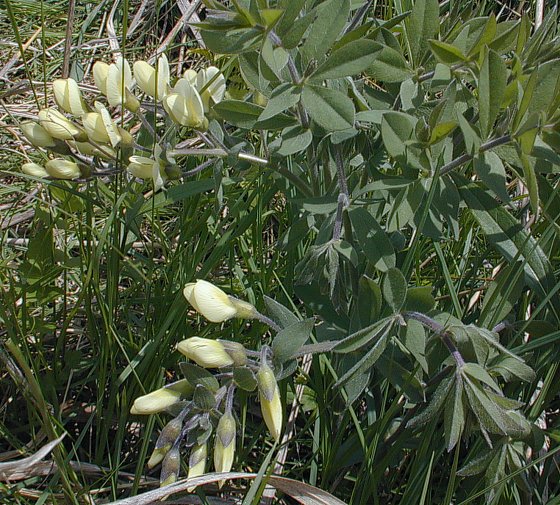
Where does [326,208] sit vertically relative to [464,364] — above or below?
above

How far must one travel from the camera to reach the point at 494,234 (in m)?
1.22

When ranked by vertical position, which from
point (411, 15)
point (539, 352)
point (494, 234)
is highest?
point (411, 15)

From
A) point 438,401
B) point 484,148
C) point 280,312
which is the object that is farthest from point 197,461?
point 484,148

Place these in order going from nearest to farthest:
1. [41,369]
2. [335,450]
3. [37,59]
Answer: [335,450] < [41,369] < [37,59]

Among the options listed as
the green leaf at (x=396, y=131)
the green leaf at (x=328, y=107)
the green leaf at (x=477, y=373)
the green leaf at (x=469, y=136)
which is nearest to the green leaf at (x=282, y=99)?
the green leaf at (x=328, y=107)

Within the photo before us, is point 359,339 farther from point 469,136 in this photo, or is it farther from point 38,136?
point 38,136

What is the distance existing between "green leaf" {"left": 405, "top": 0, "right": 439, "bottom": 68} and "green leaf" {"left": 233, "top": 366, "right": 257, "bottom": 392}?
0.63 m

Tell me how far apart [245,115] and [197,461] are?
565mm

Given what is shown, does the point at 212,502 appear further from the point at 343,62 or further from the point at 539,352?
the point at 343,62

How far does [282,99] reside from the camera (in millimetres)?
1093

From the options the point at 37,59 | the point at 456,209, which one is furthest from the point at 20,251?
the point at 456,209

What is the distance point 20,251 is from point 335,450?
1.12 metres

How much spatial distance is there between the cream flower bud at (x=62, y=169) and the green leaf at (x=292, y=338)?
0.48m

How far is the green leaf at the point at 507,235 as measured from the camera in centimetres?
122
